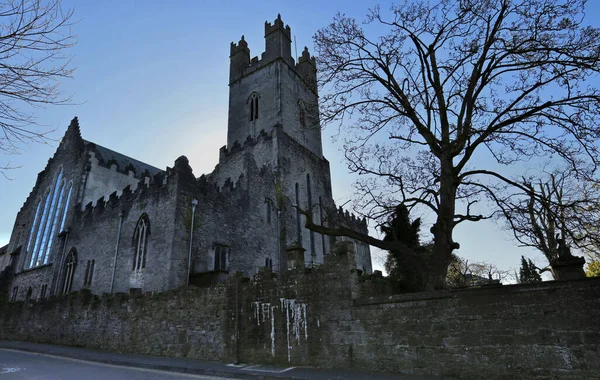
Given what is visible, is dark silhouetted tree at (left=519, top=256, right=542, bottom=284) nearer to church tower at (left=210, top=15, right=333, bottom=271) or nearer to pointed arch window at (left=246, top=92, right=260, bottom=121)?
church tower at (left=210, top=15, right=333, bottom=271)

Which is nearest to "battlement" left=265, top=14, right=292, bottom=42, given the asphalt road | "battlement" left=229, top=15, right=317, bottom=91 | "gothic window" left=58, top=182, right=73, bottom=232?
"battlement" left=229, top=15, right=317, bottom=91

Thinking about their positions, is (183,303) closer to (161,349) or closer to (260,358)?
(161,349)

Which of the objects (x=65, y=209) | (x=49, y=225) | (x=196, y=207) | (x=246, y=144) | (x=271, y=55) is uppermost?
(x=271, y=55)

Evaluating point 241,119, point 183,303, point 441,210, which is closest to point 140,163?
point 241,119

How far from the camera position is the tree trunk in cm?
961

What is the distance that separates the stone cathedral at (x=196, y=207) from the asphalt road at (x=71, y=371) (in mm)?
4650

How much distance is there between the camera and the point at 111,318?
594 inches

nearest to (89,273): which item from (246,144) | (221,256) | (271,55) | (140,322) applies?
(221,256)

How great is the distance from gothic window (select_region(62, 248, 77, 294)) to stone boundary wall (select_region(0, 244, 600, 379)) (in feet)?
31.1

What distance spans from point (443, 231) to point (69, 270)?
23.9m

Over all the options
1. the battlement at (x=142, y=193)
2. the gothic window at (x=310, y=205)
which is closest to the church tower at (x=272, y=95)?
the gothic window at (x=310, y=205)

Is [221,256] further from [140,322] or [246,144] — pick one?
[246,144]

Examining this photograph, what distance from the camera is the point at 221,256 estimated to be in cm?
1858

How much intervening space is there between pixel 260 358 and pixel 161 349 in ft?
15.5
